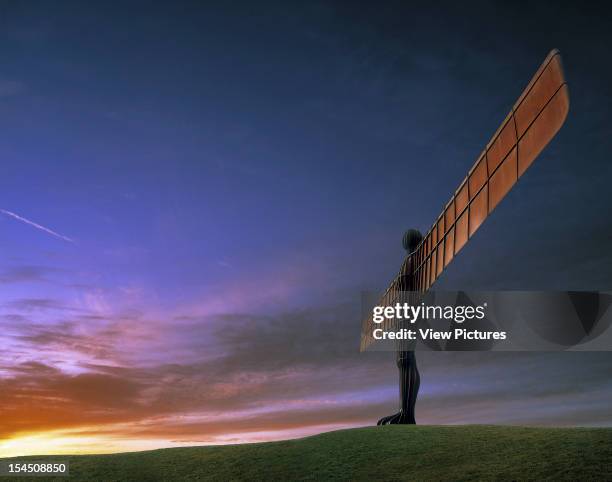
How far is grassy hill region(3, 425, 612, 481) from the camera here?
18.1 m

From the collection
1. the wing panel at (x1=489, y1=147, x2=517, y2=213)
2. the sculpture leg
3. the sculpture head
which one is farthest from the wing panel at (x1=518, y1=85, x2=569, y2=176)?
the sculpture leg

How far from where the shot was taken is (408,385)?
25438 millimetres

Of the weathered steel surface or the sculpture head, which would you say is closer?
the weathered steel surface

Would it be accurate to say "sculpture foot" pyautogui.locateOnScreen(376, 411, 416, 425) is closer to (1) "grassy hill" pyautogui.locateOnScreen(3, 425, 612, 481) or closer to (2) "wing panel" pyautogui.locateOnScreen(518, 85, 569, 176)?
(1) "grassy hill" pyautogui.locateOnScreen(3, 425, 612, 481)

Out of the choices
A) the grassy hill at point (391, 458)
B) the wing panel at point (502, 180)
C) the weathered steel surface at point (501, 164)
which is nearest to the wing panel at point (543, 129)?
the weathered steel surface at point (501, 164)

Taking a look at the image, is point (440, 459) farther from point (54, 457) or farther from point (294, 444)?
point (54, 457)

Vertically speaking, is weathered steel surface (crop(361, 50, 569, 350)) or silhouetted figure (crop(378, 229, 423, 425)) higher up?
weathered steel surface (crop(361, 50, 569, 350))

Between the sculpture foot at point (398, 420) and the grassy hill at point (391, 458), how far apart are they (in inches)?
32.8

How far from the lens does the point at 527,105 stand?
47.9 feet

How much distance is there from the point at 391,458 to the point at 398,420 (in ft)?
17.1

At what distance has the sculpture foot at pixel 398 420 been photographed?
25.4 m

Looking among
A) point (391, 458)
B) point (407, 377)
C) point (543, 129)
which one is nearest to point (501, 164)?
point (543, 129)

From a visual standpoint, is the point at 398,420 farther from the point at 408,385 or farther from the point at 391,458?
the point at 391,458

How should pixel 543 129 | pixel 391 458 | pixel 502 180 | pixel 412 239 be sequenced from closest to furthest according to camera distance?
1. pixel 543 129
2. pixel 502 180
3. pixel 391 458
4. pixel 412 239
